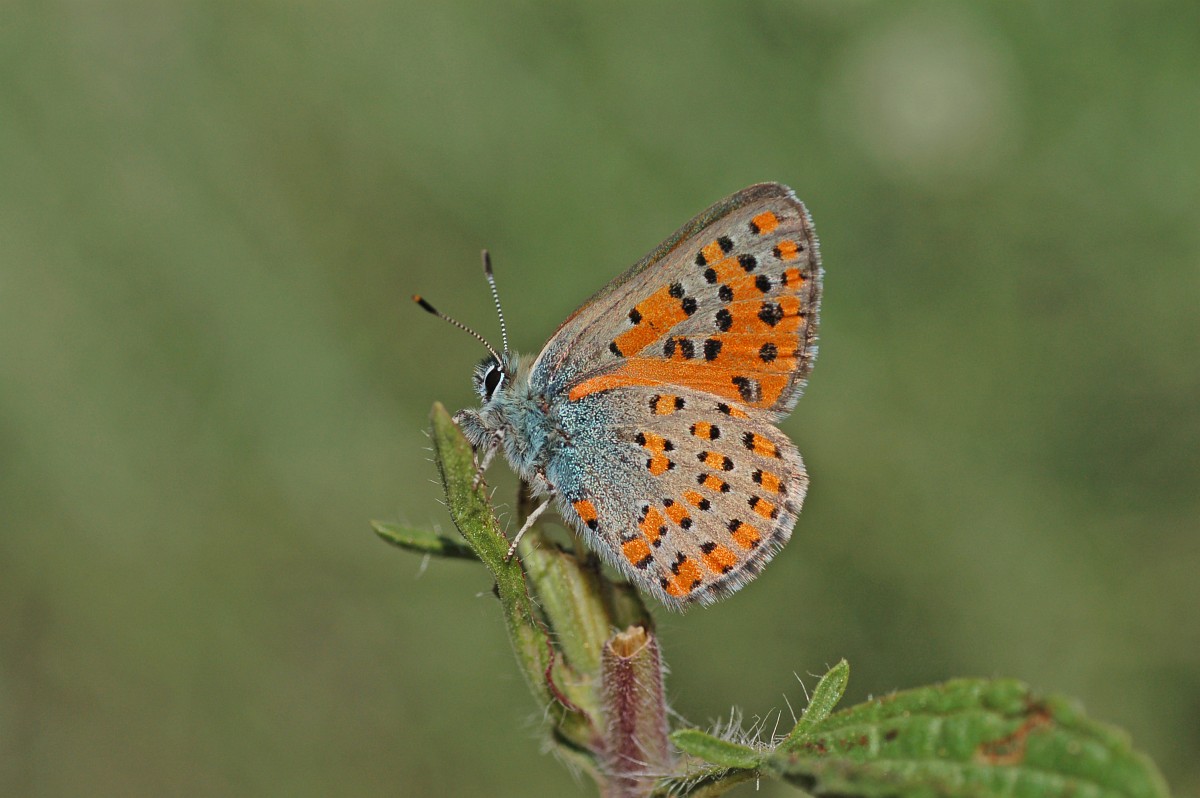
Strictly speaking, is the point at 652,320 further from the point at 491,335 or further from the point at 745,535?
the point at 491,335

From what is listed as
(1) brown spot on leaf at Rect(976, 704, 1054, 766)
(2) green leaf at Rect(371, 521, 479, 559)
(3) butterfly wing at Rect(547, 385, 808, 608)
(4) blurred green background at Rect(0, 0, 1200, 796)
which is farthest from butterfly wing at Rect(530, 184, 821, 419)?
(4) blurred green background at Rect(0, 0, 1200, 796)

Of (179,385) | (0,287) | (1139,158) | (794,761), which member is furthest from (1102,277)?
(0,287)

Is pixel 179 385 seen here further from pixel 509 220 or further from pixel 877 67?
pixel 877 67

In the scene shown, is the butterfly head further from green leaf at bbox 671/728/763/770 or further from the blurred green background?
the blurred green background

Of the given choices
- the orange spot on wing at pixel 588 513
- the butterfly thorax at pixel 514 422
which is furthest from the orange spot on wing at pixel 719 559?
the butterfly thorax at pixel 514 422

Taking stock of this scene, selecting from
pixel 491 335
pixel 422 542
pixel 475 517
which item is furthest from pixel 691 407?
pixel 491 335
